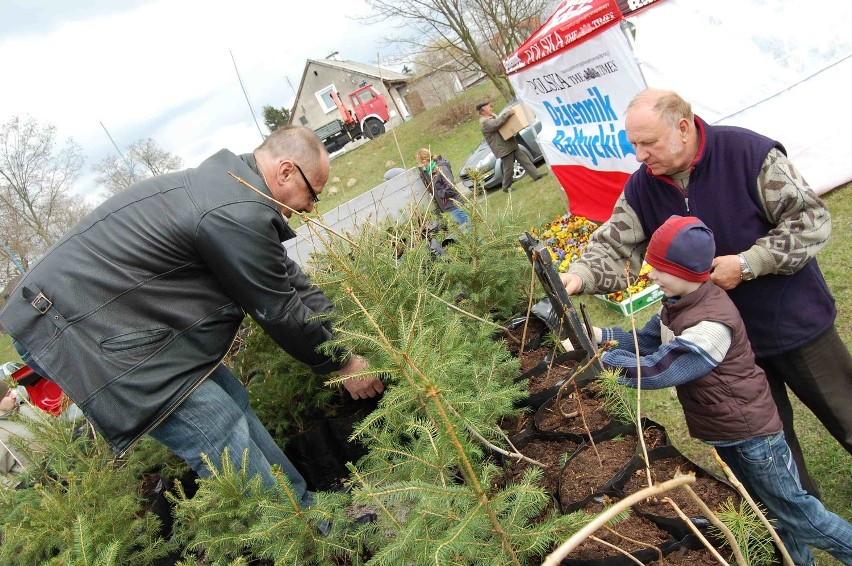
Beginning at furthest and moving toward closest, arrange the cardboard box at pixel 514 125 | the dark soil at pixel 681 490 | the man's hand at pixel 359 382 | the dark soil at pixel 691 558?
the cardboard box at pixel 514 125
the man's hand at pixel 359 382
the dark soil at pixel 681 490
the dark soil at pixel 691 558

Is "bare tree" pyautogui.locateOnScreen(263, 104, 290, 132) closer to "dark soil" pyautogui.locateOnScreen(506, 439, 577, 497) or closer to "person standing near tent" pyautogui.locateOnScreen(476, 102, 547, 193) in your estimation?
"person standing near tent" pyautogui.locateOnScreen(476, 102, 547, 193)

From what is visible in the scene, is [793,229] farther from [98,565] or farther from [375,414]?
[98,565]

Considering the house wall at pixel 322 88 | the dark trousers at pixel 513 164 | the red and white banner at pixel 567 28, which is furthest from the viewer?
the house wall at pixel 322 88

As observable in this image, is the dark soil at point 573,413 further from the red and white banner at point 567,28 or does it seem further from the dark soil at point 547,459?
the red and white banner at point 567,28

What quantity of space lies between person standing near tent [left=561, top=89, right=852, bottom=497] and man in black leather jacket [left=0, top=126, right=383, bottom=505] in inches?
52.0

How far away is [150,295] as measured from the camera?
2086mm

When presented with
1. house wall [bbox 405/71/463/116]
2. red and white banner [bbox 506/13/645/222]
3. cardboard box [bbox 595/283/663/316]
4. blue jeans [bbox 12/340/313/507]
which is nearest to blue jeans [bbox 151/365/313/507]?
blue jeans [bbox 12/340/313/507]

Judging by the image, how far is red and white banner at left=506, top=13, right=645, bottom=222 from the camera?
4793 mm

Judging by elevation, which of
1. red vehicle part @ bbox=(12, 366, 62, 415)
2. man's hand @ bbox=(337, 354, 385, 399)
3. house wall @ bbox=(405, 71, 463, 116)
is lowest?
man's hand @ bbox=(337, 354, 385, 399)

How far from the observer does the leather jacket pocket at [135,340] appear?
6.58 ft

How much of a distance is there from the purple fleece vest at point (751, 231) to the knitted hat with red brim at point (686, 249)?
13.9 inches

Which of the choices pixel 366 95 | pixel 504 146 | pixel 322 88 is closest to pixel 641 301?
pixel 504 146

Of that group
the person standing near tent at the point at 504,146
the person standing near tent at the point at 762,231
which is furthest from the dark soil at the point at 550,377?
the person standing near tent at the point at 504,146

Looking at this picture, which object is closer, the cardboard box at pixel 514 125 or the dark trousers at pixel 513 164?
the cardboard box at pixel 514 125
